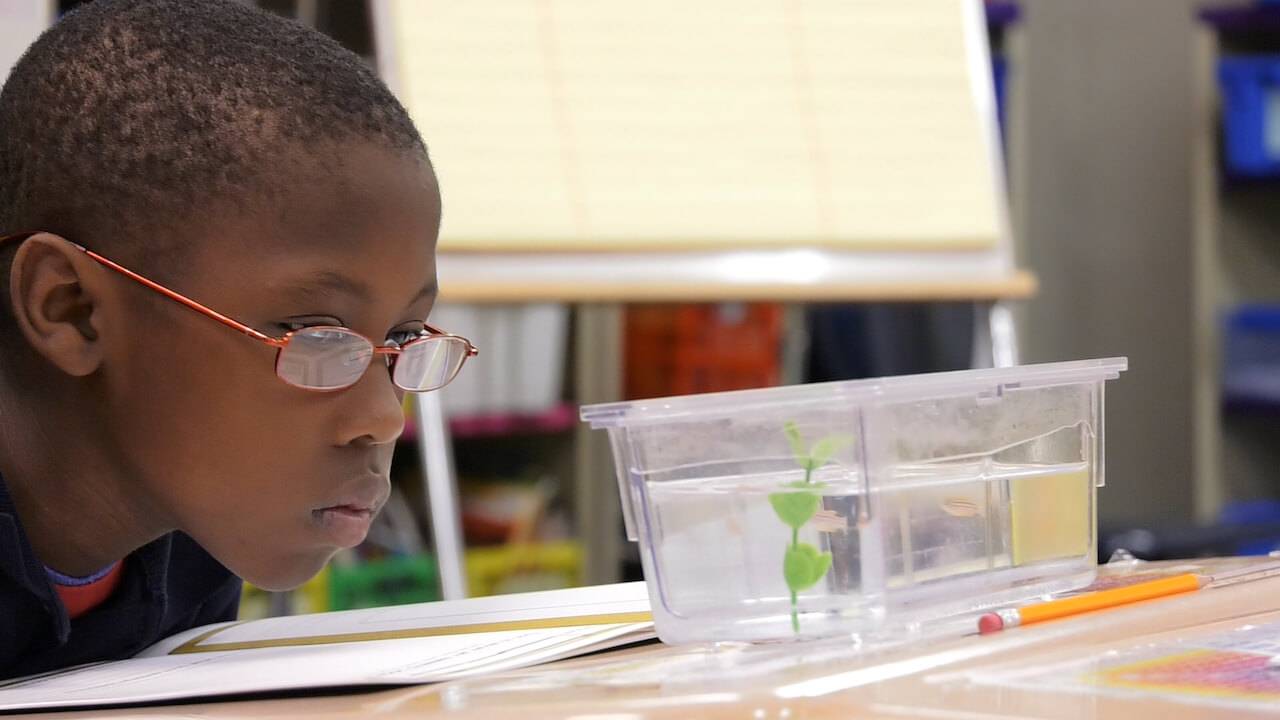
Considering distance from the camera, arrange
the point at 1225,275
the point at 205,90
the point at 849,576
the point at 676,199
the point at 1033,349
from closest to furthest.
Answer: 1. the point at 849,576
2. the point at 205,90
3. the point at 676,199
4. the point at 1225,275
5. the point at 1033,349

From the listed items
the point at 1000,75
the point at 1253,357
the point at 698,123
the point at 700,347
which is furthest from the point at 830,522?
the point at 1253,357

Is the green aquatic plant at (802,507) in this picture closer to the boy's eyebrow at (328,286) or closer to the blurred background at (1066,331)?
the boy's eyebrow at (328,286)

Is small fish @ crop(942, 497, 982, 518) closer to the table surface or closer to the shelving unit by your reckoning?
the table surface

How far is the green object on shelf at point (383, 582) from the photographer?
7.79 ft

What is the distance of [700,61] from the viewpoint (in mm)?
1798

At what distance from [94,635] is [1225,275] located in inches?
115

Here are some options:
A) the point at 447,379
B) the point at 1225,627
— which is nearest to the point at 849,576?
the point at 1225,627

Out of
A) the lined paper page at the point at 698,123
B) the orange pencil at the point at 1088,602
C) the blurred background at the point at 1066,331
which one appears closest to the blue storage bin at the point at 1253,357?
the blurred background at the point at 1066,331

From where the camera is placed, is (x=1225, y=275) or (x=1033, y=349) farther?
(x=1033, y=349)

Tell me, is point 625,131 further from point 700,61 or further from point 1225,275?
point 1225,275

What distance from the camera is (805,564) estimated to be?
20.8 inches

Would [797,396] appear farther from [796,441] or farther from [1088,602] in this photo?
[1088,602]

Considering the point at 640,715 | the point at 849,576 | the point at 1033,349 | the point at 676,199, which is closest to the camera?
the point at 640,715

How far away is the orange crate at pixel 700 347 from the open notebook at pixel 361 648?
2140 mm
